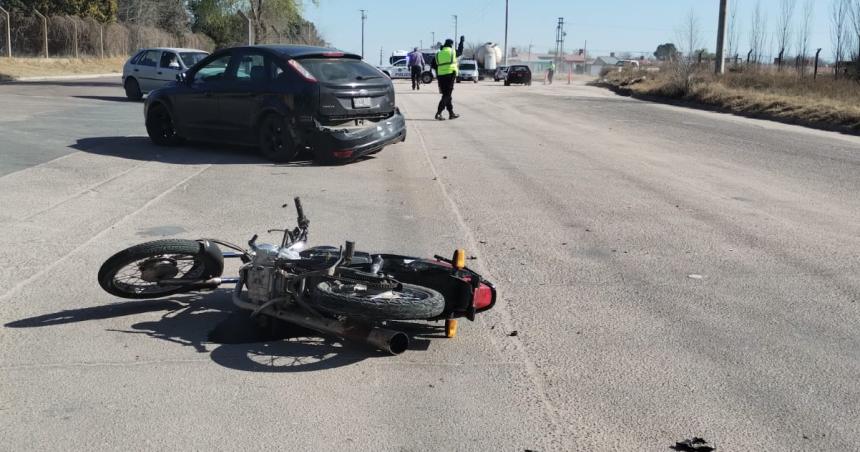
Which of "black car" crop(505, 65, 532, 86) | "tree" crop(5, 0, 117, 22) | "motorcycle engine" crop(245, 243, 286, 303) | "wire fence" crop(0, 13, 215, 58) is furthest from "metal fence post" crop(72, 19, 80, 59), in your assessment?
"motorcycle engine" crop(245, 243, 286, 303)

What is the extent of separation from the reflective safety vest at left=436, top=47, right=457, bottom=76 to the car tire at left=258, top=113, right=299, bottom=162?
8.23 meters

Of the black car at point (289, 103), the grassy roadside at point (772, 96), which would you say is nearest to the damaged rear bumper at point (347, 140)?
the black car at point (289, 103)

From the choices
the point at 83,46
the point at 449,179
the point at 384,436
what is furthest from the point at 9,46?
the point at 384,436

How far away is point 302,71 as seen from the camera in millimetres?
11586

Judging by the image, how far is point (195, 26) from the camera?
7481 cm

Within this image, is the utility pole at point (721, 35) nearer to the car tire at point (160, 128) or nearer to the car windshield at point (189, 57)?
the car windshield at point (189, 57)

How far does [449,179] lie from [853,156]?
25.4 ft

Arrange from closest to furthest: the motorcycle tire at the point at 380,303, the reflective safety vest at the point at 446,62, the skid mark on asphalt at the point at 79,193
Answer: the motorcycle tire at the point at 380,303
the skid mark on asphalt at the point at 79,193
the reflective safety vest at the point at 446,62

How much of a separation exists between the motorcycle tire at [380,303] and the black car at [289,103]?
6821 mm

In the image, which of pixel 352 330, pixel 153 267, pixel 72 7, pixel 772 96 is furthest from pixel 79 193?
pixel 72 7

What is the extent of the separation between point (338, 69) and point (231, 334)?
735cm

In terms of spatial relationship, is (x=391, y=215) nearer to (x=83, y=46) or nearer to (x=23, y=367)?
(x=23, y=367)

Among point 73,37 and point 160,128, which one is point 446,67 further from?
point 73,37

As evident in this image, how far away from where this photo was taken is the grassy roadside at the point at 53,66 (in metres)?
37.9
